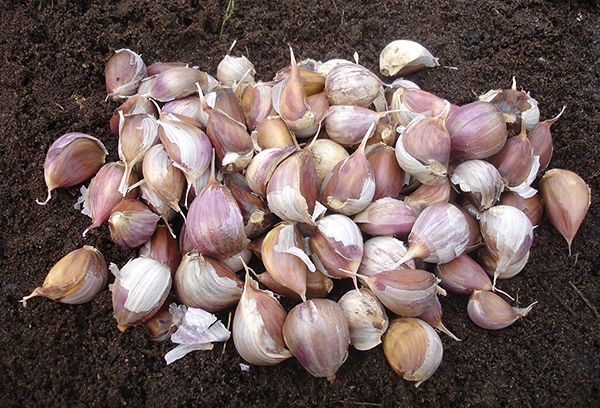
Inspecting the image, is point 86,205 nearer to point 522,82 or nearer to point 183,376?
point 183,376

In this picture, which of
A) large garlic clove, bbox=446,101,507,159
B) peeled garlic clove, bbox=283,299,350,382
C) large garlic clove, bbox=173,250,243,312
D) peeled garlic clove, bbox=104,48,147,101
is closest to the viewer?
peeled garlic clove, bbox=283,299,350,382

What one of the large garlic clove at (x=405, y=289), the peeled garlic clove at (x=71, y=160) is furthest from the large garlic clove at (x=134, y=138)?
the large garlic clove at (x=405, y=289)

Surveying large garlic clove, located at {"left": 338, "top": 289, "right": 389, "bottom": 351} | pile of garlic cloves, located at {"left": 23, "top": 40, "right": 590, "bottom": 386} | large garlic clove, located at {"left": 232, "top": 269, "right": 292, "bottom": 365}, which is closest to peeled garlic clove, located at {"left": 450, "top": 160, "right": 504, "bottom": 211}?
pile of garlic cloves, located at {"left": 23, "top": 40, "right": 590, "bottom": 386}

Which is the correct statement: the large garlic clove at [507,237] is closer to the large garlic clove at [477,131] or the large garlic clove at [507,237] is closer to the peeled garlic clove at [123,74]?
the large garlic clove at [477,131]

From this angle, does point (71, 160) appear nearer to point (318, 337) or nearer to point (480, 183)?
point (318, 337)

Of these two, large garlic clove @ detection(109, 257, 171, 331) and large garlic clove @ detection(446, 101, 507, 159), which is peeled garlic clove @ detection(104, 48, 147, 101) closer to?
large garlic clove @ detection(109, 257, 171, 331)

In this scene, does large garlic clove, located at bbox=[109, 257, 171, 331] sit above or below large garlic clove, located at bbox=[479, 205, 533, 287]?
below

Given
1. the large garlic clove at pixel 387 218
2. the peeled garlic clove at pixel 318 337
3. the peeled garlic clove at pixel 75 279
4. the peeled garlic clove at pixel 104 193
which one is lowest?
the peeled garlic clove at pixel 75 279
